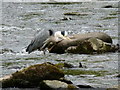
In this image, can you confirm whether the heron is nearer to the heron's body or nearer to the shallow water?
the heron's body

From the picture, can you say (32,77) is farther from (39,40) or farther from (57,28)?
(57,28)

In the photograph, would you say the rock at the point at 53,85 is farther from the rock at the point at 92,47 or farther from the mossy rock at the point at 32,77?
the rock at the point at 92,47

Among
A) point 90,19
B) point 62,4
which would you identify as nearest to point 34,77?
point 90,19

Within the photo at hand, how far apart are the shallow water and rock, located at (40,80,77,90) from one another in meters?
0.86

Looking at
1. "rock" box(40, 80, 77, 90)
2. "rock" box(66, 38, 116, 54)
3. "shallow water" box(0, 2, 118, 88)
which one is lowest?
"shallow water" box(0, 2, 118, 88)

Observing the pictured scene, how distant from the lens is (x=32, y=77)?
37.8 feet

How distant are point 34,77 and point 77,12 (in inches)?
726

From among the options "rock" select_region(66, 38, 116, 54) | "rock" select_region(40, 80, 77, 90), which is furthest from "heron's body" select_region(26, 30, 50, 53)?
"rock" select_region(40, 80, 77, 90)

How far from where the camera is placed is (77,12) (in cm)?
2975

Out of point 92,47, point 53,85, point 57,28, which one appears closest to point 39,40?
point 92,47

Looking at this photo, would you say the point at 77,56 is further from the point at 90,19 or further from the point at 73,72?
the point at 90,19

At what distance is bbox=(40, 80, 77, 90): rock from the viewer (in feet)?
35.9

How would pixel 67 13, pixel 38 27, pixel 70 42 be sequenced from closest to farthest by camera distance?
1. pixel 70 42
2. pixel 38 27
3. pixel 67 13

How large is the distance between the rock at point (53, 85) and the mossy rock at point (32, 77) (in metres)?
0.33
